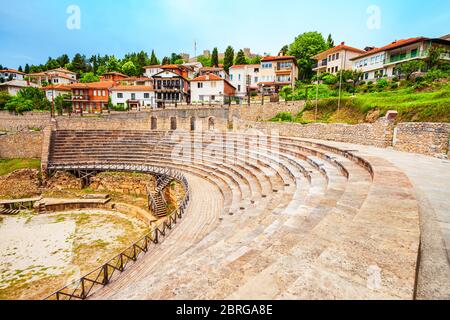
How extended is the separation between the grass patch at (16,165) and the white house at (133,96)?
2183cm

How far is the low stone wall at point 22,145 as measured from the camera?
98.1 ft

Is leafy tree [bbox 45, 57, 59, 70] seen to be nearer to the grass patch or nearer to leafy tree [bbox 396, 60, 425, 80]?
the grass patch

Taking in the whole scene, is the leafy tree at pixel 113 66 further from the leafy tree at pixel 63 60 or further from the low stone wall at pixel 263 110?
the low stone wall at pixel 263 110

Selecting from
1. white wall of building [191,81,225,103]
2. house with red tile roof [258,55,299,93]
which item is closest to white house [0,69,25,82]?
white wall of building [191,81,225,103]

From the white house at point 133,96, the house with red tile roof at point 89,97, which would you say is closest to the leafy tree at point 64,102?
the house with red tile roof at point 89,97

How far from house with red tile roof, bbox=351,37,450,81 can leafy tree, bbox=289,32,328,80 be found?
1369 cm

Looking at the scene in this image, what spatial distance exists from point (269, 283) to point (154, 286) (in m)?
1.42

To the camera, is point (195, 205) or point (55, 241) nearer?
point (195, 205)

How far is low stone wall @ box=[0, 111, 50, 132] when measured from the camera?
124ft

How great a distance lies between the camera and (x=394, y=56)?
121ft

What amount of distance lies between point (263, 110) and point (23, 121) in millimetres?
38363

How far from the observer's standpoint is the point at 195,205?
12570 mm
